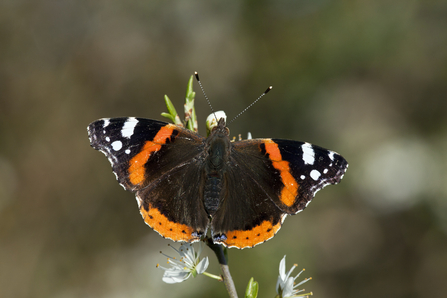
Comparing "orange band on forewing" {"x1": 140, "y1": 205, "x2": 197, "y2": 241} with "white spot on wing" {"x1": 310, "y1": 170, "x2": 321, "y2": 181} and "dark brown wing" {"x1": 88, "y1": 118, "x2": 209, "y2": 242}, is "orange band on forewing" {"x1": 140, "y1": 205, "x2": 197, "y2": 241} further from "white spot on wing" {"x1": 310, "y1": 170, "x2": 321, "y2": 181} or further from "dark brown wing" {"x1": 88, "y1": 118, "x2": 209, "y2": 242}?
"white spot on wing" {"x1": 310, "y1": 170, "x2": 321, "y2": 181}

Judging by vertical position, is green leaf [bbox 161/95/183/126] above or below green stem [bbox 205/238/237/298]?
above

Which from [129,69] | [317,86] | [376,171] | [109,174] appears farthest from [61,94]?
[376,171]

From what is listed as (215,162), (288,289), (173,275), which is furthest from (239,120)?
(288,289)

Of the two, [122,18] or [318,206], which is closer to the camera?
[318,206]

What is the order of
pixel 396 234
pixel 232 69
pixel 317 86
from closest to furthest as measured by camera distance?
pixel 396 234 → pixel 317 86 → pixel 232 69

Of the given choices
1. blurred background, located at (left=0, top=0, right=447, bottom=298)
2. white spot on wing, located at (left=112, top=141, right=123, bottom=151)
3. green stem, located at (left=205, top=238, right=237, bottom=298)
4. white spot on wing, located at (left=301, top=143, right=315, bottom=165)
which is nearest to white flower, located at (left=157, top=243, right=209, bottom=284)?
green stem, located at (left=205, top=238, right=237, bottom=298)

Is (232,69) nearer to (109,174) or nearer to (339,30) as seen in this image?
A: (339,30)
